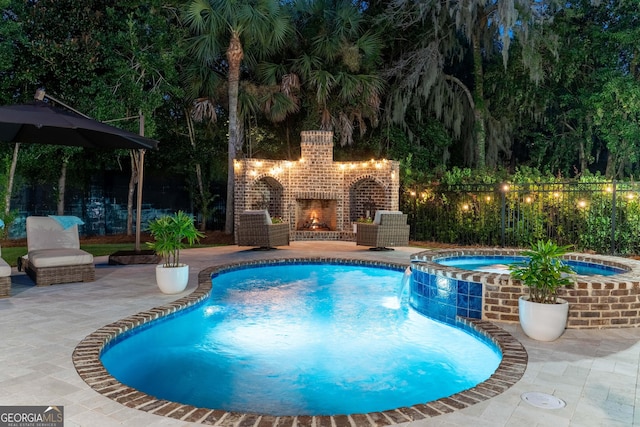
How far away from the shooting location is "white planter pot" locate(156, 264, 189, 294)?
5.66 metres

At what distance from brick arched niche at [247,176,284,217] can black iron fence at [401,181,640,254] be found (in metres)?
3.55

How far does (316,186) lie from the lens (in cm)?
1269

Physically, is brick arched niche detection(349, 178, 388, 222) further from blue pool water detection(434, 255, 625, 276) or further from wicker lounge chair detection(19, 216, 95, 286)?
wicker lounge chair detection(19, 216, 95, 286)

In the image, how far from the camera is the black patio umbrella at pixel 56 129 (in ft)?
17.9

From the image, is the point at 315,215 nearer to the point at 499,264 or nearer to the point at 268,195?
the point at 268,195

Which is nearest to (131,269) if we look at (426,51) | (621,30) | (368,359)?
(368,359)

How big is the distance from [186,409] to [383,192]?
10780mm

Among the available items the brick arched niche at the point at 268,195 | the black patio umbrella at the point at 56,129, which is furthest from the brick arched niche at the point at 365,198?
the black patio umbrella at the point at 56,129

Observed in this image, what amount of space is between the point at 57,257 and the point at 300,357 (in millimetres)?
3963

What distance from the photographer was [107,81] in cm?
1132

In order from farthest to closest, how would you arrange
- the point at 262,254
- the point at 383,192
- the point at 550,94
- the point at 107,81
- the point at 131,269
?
the point at 550,94, the point at 383,192, the point at 107,81, the point at 262,254, the point at 131,269

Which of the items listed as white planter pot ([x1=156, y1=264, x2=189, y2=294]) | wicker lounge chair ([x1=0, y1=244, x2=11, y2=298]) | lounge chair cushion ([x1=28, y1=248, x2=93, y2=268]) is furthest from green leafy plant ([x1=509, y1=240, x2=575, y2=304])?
wicker lounge chair ([x1=0, y1=244, x2=11, y2=298])

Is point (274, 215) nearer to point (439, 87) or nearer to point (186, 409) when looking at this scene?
point (439, 87)

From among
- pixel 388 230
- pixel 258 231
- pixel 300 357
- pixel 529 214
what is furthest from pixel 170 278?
pixel 529 214
